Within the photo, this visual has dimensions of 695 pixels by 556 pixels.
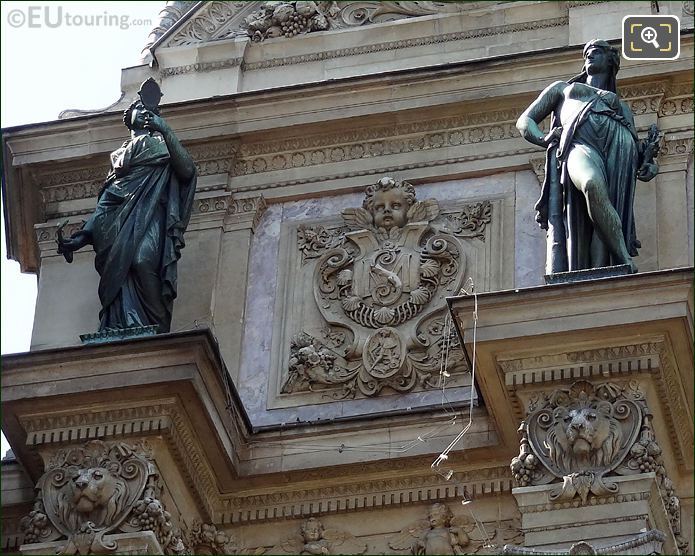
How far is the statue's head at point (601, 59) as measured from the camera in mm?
15117

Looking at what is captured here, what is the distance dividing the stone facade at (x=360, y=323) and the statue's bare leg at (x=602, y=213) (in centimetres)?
47

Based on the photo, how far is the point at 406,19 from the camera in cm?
1722

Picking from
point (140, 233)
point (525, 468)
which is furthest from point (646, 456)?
point (140, 233)

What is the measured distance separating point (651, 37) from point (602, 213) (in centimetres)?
241

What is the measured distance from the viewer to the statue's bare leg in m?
14.3

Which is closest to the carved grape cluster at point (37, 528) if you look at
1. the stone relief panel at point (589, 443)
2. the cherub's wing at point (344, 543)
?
the cherub's wing at point (344, 543)

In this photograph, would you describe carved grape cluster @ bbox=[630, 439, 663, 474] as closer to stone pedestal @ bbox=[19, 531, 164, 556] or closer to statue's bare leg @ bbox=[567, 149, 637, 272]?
statue's bare leg @ bbox=[567, 149, 637, 272]

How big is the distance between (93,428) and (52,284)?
218 centimetres

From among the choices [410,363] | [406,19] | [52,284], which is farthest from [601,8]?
[52,284]

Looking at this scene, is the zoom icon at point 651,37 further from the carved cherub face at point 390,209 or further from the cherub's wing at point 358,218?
the cherub's wing at point 358,218

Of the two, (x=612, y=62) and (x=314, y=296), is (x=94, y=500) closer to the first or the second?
(x=314, y=296)

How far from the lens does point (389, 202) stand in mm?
16047

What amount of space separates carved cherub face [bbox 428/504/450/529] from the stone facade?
0.01 m

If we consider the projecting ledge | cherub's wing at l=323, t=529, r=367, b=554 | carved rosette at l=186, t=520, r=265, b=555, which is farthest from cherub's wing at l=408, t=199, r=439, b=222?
carved rosette at l=186, t=520, r=265, b=555
